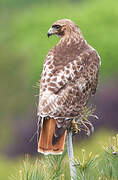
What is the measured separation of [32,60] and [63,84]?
33.2 m

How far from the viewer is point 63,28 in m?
7.70

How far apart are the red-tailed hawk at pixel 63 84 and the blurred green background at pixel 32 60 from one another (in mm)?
14495

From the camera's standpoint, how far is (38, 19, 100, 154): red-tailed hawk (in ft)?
21.1

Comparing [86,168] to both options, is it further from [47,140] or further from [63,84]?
[63,84]

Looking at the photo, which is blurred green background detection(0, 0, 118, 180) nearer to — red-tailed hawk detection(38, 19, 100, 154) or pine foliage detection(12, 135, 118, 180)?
red-tailed hawk detection(38, 19, 100, 154)

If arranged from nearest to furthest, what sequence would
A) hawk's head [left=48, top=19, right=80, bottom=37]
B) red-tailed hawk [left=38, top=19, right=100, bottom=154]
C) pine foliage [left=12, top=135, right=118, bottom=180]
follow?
1. pine foliage [left=12, top=135, right=118, bottom=180]
2. red-tailed hawk [left=38, top=19, right=100, bottom=154]
3. hawk's head [left=48, top=19, right=80, bottom=37]

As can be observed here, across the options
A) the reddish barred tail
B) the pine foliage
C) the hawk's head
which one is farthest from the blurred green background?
the pine foliage

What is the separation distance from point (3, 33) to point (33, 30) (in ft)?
23.2

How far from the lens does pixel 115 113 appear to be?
1100 inches

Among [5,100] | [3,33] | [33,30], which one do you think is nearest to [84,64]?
[5,100]

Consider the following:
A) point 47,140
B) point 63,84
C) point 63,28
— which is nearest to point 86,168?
point 47,140

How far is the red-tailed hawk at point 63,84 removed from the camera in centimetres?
642

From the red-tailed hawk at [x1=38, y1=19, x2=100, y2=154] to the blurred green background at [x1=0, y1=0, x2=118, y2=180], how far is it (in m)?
14.5

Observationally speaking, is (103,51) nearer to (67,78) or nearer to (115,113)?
(115,113)
